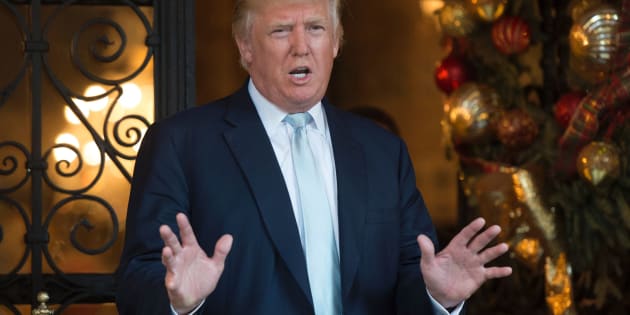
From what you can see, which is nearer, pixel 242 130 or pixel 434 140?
pixel 242 130

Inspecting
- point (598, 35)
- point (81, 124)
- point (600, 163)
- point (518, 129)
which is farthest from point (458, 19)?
point (81, 124)

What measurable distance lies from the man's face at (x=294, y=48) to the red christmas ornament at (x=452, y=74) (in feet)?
9.22

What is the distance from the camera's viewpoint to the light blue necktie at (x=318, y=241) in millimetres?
2381

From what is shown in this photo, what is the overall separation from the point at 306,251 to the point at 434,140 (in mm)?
5137

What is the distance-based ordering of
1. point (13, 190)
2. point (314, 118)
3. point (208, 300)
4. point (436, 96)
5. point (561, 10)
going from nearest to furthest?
point (208, 300) < point (314, 118) < point (13, 190) < point (561, 10) < point (436, 96)

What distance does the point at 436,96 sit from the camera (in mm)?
7449

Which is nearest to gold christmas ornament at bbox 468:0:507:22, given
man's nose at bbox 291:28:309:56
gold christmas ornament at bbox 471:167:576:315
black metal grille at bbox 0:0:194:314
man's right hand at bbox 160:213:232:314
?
gold christmas ornament at bbox 471:167:576:315

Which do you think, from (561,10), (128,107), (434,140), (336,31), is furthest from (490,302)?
(336,31)

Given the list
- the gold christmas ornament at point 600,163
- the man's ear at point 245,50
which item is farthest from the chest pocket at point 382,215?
the gold christmas ornament at point 600,163

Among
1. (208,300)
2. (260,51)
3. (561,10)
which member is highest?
(561,10)

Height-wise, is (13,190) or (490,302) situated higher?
(13,190)

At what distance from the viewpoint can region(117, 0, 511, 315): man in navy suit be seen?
2.33m

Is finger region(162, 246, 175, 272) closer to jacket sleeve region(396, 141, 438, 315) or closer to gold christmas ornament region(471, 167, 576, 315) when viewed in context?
jacket sleeve region(396, 141, 438, 315)

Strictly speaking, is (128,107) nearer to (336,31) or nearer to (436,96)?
(336,31)
